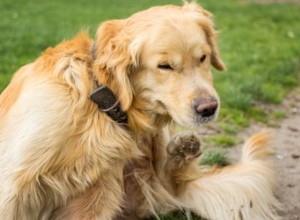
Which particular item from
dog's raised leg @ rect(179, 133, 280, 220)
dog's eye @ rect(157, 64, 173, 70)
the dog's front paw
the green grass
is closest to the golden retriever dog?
dog's eye @ rect(157, 64, 173, 70)

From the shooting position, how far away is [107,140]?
136 inches

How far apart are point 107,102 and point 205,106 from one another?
603 mm

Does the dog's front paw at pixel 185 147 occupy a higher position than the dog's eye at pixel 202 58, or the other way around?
the dog's eye at pixel 202 58

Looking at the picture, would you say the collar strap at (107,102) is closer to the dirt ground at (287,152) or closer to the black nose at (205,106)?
the black nose at (205,106)

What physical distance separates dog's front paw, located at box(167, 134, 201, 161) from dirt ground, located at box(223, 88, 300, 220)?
83 cm

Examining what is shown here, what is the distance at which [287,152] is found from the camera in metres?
5.25

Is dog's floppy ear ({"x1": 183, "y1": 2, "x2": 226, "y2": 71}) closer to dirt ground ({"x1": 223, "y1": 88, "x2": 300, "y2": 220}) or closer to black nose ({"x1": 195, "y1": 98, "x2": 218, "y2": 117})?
black nose ({"x1": 195, "y1": 98, "x2": 218, "y2": 117})

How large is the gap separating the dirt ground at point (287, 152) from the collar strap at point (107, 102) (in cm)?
155

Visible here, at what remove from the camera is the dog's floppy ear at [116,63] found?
336 cm

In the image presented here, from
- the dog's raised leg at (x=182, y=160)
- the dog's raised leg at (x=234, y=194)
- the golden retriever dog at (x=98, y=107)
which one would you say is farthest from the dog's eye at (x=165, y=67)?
the dog's raised leg at (x=234, y=194)

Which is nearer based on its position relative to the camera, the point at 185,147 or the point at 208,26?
the point at 208,26

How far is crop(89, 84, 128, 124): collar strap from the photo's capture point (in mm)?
3404

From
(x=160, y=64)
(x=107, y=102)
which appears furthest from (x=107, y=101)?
(x=160, y=64)

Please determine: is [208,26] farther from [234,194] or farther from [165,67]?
[234,194]
